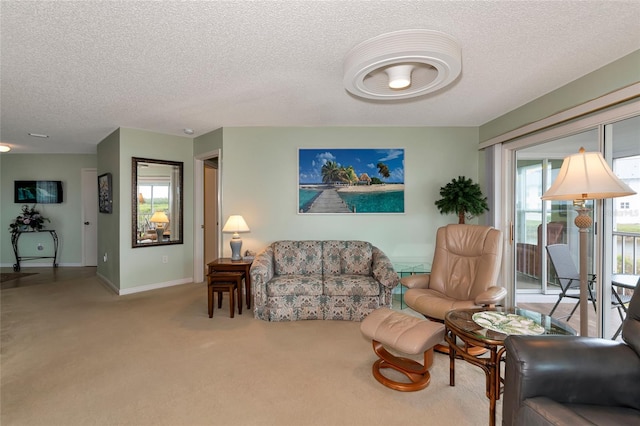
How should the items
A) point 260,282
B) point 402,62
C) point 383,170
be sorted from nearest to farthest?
point 402,62, point 260,282, point 383,170

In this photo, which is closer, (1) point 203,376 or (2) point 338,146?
(1) point 203,376

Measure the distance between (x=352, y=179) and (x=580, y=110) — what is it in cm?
247

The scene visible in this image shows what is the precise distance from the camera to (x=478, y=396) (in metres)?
1.96

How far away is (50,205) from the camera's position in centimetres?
623

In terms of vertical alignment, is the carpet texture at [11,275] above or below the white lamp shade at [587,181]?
below

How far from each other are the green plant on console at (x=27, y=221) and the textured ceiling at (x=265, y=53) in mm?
3417

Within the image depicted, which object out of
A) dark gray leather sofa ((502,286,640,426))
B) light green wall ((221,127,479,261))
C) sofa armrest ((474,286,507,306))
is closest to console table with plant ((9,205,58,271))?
light green wall ((221,127,479,261))

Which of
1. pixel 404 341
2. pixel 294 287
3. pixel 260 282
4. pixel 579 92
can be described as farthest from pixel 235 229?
pixel 579 92

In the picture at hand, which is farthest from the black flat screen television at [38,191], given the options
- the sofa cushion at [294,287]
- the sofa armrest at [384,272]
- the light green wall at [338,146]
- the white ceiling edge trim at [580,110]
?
the white ceiling edge trim at [580,110]

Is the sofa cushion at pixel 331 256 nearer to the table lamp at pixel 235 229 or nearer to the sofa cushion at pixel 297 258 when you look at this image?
the sofa cushion at pixel 297 258

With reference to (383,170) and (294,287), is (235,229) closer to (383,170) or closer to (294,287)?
(294,287)

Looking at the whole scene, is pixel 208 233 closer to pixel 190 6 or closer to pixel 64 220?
pixel 64 220

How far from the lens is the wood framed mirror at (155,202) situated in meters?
4.41

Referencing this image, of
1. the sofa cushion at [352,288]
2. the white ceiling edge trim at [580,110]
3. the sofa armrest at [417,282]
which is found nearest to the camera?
the white ceiling edge trim at [580,110]
